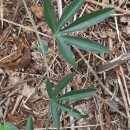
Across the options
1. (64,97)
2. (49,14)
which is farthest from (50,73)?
(49,14)

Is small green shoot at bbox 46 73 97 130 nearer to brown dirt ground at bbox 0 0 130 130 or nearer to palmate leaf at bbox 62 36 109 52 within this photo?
palmate leaf at bbox 62 36 109 52

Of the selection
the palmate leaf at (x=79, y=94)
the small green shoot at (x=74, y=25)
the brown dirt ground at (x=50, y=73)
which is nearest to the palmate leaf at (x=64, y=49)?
the small green shoot at (x=74, y=25)

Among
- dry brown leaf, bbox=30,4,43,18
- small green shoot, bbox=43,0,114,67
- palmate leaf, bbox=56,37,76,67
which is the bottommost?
palmate leaf, bbox=56,37,76,67

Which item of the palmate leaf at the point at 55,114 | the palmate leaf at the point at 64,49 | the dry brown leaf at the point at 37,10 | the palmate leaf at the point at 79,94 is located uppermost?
the dry brown leaf at the point at 37,10

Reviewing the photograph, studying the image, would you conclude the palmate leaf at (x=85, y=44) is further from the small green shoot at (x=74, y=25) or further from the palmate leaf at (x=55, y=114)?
the palmate leaf at (x=55, y=114)

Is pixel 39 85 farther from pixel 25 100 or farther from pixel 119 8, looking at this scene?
pixel 119 8

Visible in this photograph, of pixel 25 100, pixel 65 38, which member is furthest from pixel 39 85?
pixel 65 38

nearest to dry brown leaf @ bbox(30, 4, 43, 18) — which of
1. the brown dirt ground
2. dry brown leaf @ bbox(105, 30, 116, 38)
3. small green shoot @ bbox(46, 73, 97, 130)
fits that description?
the brown dirt ground

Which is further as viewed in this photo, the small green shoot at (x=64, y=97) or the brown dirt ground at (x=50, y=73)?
the brown dirt ground at (x=50, y=73)
